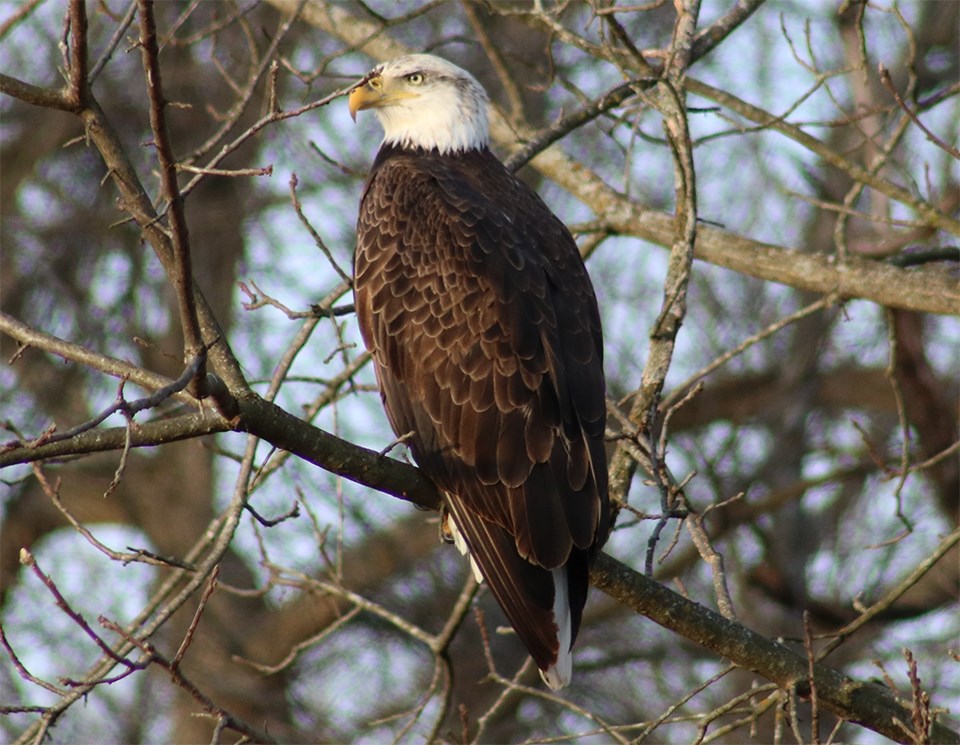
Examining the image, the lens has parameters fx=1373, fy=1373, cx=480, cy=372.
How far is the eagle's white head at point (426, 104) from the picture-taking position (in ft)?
19.5

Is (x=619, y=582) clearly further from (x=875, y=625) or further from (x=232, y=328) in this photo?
(x=232, y=328)

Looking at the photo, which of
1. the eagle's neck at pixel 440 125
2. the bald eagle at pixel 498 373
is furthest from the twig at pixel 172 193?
the eagle's neck at pixel 440 125

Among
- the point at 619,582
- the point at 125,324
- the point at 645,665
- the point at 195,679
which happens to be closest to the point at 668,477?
the point at 619,582

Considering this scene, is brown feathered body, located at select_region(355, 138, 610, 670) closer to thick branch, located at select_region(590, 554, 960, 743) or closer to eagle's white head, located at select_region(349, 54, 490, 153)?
thick branch, located at select_region(590, 554, 960, 743)

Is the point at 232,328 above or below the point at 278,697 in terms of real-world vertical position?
above

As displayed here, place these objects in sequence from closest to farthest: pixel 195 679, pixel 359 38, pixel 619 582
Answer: pixel 619 582, pixel 359 38, pixel 195 679

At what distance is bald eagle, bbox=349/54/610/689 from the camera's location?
4.42m

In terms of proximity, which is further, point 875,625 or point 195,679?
point 875,625

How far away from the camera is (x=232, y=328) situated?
1160 centimetres

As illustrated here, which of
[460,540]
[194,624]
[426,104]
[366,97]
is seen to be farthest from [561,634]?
[366,97]

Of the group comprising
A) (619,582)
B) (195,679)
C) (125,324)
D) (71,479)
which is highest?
(125,324)

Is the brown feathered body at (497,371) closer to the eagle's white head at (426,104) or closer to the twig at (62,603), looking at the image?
the eagle's white head at (426,104)

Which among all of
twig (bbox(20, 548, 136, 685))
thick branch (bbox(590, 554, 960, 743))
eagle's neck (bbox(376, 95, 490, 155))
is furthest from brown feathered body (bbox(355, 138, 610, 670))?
twig (bbox(20, 548, 136, 685))

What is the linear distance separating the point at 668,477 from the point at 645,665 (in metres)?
7.04
